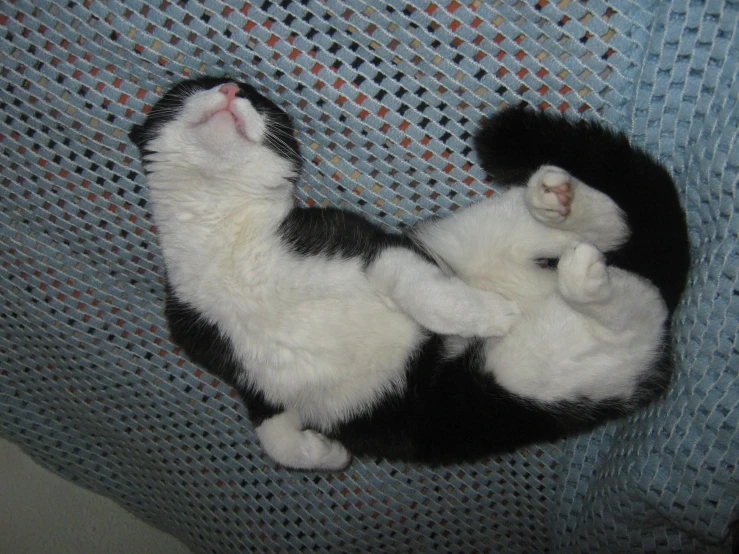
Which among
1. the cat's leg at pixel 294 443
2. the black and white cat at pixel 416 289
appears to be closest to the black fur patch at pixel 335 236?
the black and white cat at pixel 416 289

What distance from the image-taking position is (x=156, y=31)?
3.34 feet

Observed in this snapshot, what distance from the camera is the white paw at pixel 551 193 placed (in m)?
0.94

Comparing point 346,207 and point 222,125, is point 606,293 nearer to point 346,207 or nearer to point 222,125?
point 346,207

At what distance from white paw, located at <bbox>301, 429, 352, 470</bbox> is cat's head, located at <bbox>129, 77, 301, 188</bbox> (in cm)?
50

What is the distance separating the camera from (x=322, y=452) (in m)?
1.13

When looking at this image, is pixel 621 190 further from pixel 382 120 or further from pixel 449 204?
pixel 382 120

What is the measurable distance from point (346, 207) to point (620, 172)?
1.75 feet

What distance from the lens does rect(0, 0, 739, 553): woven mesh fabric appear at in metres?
0.94

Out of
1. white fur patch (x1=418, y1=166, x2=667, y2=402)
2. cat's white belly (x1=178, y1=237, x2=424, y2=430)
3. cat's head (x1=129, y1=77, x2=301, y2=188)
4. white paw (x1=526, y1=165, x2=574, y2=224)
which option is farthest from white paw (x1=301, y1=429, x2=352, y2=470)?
white paw (x1=526, y1=165, x2=574, y2=224)

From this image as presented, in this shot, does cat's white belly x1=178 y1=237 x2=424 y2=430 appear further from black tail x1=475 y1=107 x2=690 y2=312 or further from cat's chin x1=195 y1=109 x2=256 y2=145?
black tail x1=475 y1=107 x2=690 y2=312

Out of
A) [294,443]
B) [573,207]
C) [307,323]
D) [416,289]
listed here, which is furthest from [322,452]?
[573,207]

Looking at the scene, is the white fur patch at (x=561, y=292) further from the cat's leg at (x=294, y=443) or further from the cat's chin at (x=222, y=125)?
the cat's chin at (x=222, y=125)

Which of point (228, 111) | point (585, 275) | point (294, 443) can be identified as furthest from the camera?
point (294, 443)

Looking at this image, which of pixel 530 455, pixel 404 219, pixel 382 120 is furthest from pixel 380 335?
pixel 530 455
